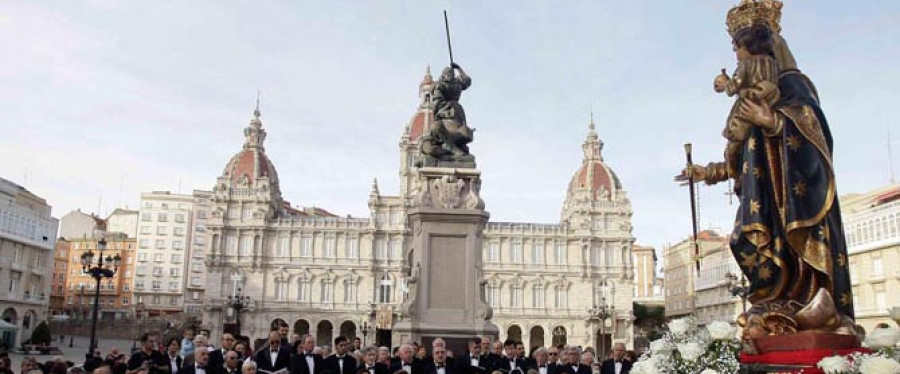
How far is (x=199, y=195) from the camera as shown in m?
84.6

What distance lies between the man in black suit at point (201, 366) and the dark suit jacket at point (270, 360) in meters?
0.64

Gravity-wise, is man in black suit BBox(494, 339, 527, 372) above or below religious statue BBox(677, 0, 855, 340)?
below

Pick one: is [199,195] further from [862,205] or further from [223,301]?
[862,205]

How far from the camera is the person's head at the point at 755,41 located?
5.45m

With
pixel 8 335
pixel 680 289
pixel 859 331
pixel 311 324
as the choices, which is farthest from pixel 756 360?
pixel 680 289

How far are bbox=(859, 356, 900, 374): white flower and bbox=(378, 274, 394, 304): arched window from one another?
61.1 m

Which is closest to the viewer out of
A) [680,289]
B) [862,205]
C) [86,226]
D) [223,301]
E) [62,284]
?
[862,205]

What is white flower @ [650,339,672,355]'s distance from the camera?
4613 millimetres

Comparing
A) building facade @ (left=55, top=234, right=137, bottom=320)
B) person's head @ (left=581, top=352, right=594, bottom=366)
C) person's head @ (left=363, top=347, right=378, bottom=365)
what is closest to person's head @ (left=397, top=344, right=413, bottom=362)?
person's head @ (left=363, top=347, right=378, bottom=365)

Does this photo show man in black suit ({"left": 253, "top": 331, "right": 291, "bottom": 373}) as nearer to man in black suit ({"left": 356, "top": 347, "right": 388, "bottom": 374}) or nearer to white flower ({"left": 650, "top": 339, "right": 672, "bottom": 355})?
man in black suit ({"left": 356, "top": 347, "right": 388, "bottom": 374})

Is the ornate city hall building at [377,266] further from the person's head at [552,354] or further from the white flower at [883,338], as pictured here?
the white flower at [883,338]

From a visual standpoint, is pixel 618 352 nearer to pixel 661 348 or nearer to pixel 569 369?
pixel 569 369

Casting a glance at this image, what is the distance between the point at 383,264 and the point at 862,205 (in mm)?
37323

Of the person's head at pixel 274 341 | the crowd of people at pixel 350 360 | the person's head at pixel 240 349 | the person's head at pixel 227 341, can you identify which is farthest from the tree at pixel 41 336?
the person's head at pixel 274 341
